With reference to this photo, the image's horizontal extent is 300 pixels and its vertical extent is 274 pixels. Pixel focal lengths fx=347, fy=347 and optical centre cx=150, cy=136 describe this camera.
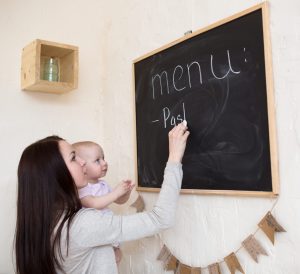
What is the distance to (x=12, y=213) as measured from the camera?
196cm

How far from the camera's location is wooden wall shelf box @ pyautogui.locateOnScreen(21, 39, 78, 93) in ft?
6.18

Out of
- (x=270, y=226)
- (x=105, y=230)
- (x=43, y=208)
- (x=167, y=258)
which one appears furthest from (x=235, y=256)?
(x=43, y=208)

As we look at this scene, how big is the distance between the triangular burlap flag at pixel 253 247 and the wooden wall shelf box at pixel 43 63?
126 centimetres

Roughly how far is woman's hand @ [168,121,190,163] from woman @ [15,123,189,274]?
0.09 metres

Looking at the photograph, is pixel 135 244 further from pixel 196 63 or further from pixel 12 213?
pixel 196 63

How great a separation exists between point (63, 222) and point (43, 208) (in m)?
0.10

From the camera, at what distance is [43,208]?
1334 mm

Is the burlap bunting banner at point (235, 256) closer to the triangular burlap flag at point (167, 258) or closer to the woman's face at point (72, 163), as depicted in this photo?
the triangular burlap flag at point (167, 258)

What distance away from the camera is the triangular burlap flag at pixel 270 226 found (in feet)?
4.11

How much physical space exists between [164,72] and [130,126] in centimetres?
46

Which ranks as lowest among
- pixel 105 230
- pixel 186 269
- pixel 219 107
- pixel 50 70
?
pixel 186 269

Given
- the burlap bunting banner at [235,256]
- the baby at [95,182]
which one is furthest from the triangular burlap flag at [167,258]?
the baby at [95,182]

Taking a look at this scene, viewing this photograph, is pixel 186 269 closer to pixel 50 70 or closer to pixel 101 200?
pixel 101 200

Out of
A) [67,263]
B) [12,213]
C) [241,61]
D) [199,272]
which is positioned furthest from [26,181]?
[241,61]
